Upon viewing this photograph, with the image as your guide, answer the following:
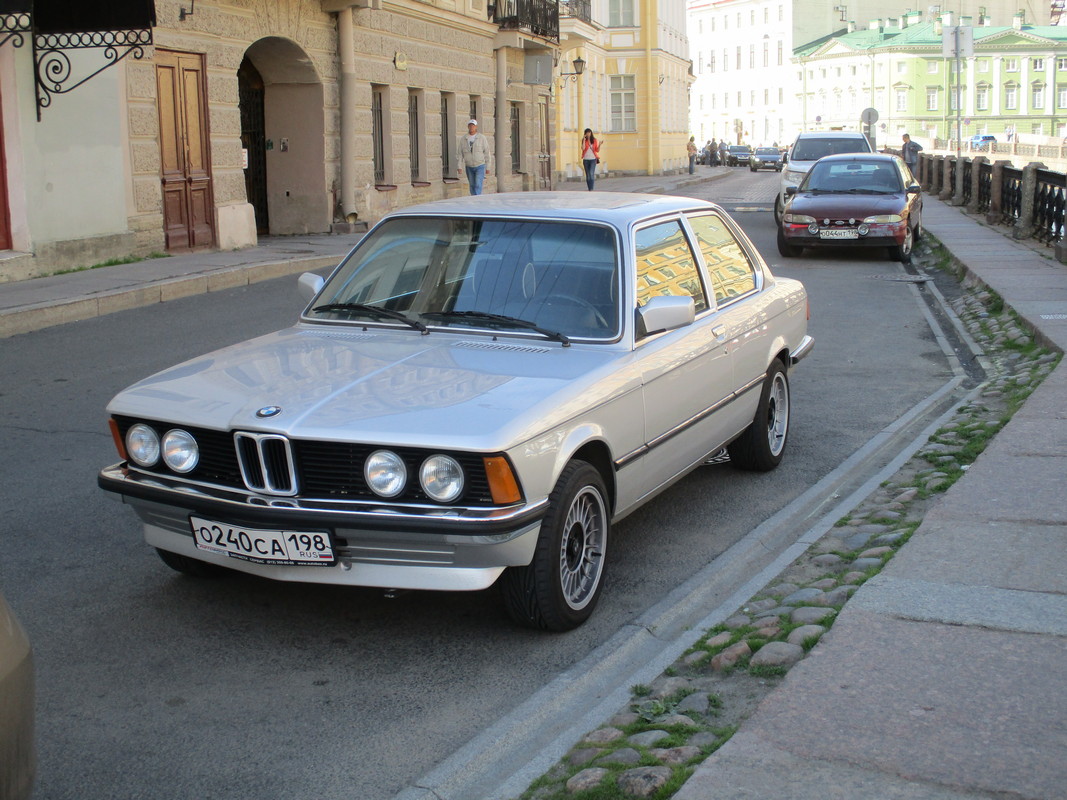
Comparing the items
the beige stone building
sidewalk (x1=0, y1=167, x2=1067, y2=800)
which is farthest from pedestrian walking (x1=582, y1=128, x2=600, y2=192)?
sidewalk (x1=0, y1=167, x2=1067, y2=800)

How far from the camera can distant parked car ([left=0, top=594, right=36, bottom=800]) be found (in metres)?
2.45

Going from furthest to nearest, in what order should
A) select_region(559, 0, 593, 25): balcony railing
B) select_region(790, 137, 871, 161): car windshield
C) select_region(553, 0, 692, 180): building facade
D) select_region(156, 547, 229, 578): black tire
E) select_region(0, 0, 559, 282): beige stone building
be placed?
select_region(553, 0, 692, 180): building facade < select_region(559, 0, 593, 25): balcony railing < select_region(790, 137, 871, 161): car windshield < select_region(0, 0, 559, 282): beige stone building < select_region(156, 547, 229, 578): black tire

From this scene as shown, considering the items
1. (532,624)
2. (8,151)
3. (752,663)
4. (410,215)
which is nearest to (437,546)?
(532,624)

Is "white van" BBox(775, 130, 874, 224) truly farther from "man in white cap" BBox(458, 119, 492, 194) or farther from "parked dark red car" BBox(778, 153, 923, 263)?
"man in white cap" BBox(458, 119, 492, 194)

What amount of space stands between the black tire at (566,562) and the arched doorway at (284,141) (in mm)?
18128

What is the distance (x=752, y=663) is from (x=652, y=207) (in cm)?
263

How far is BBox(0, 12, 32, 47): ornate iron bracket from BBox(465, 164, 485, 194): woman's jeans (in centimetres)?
1278

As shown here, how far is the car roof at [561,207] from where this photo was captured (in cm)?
568

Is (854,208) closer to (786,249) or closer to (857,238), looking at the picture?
(857,238)

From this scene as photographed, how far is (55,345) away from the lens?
11258mm

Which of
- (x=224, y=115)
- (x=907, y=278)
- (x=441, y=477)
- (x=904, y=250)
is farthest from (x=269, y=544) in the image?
(x=904, y=250)

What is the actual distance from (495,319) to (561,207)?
82cm

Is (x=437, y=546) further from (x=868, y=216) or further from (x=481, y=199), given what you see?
(x=868, y=216)

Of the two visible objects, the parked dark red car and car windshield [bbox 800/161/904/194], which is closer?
the parked dark red car
